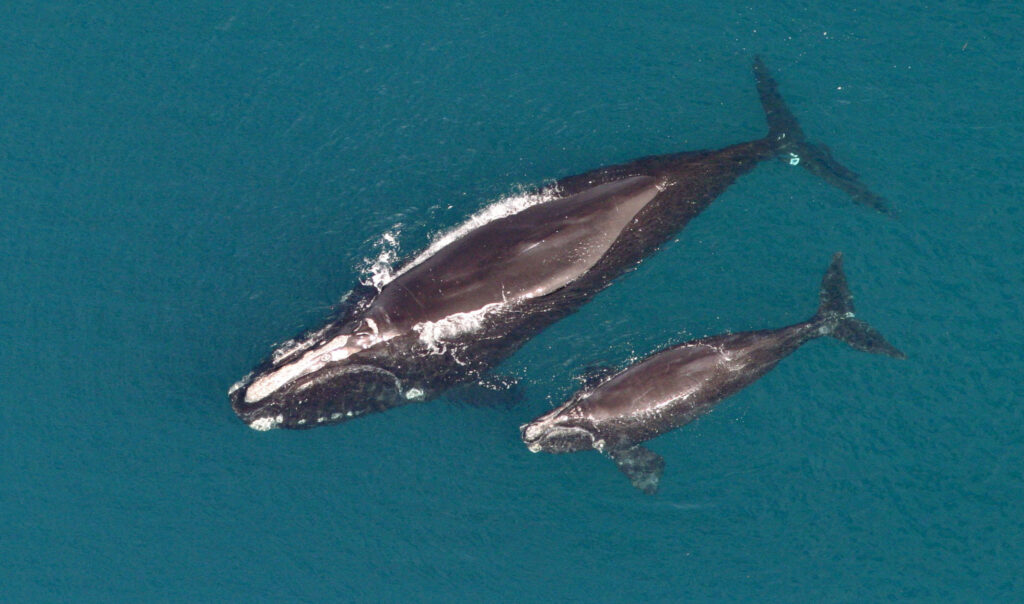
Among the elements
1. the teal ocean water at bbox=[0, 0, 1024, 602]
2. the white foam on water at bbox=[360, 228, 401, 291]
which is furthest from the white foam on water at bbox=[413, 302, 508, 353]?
the white foam on water at bbox=[360, 228, 401, 291]

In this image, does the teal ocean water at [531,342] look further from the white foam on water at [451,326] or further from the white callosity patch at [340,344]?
the white foam on water at [451,326]

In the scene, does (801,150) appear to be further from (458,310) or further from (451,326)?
(451,326)

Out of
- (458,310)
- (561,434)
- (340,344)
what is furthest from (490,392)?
(340,344)

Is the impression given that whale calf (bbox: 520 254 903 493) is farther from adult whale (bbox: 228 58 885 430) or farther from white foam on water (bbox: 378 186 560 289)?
white foam on water (bbox: 378 186 560 289)

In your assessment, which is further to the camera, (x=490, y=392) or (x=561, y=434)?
(x=490, y=392)

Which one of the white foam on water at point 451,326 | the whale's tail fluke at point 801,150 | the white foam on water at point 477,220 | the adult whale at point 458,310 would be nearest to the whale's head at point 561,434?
the adult whale at point 458,310
